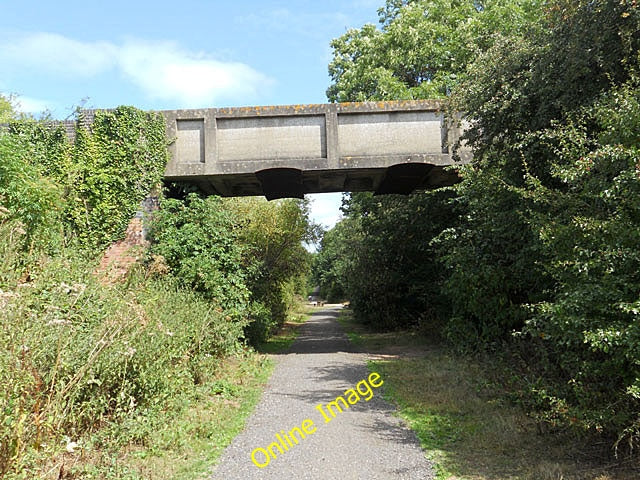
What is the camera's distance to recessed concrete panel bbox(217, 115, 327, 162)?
1123 cm

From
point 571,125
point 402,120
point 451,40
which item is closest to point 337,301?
point 451,40

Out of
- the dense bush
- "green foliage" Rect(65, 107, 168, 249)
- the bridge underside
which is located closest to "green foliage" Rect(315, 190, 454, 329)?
the bridge underside

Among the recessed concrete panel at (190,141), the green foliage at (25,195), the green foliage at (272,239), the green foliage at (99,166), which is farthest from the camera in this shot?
the green foliage at (272,239)

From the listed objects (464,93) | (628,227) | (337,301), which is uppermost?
(464,93)

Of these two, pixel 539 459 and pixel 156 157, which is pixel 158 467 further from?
pixel 156 157

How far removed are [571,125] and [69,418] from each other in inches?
250

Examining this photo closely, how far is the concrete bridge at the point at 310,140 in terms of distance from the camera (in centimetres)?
1105

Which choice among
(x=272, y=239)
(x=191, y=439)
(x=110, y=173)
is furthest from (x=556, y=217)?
(x=272, y=239)

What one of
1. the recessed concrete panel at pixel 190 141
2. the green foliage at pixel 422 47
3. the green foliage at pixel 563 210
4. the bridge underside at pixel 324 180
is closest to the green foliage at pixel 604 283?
the green foliage at pixel 563 210

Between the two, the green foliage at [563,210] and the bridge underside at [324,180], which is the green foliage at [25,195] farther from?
the green foliage at [563,210]

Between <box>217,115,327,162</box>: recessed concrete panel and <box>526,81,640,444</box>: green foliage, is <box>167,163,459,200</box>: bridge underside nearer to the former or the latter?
<box>217,115,327,162</box>: recessed concrete panel

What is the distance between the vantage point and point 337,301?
61656 millimetres

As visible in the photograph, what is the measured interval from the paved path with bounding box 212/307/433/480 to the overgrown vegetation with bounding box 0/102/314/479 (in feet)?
1.31

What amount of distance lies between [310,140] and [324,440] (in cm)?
683
